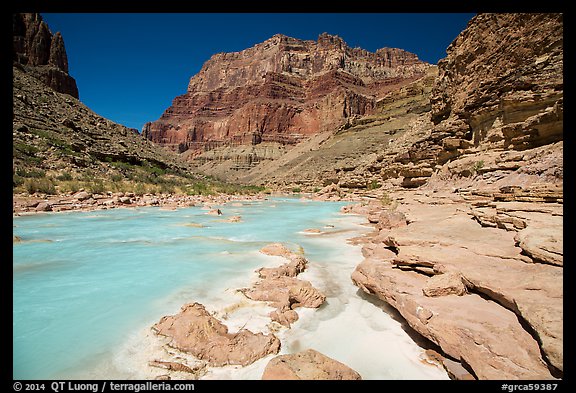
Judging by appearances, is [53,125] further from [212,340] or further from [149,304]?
[212,340]

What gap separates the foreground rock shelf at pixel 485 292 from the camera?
2.04 m

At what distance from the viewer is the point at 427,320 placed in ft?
9.03

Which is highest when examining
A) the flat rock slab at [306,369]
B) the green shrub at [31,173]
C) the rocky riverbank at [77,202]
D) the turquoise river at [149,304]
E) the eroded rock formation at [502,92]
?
the eroded rock formation at [502,92]

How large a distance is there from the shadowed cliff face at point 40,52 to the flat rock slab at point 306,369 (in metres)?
43.9

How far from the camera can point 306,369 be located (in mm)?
2105

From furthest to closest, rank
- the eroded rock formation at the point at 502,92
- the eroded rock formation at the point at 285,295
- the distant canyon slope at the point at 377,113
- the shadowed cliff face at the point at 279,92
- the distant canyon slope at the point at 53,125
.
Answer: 1. the shadowed cliff face at the point at 279,92
2. the distant canyon slope at the point at 53,125
3. the distant canyon slope at the point at 377,113
4. the eroded rock formation at the point at 502,92
5. the eroded rock formation at the point at 285,295

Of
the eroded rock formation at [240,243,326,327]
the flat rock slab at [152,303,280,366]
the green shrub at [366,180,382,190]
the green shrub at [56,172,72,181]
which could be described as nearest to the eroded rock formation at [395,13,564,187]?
the green shrub at [366,180,382,190]

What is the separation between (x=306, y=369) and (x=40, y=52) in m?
48.4

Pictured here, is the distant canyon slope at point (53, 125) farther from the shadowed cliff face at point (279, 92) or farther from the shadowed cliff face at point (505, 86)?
the shadowed cliff face at point (279, 92)

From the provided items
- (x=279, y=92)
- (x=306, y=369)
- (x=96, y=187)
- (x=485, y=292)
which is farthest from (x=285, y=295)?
(x=279, y=92)

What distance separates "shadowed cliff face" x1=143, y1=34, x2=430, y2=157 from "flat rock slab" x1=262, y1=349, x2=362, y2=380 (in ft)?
268

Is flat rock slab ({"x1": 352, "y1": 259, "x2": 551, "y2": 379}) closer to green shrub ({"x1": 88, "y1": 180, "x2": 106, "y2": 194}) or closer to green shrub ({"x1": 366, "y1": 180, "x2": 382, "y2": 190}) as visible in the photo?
green shrub ({"x1": 88, "y1": 180, "x2": 106, "y2": 194})

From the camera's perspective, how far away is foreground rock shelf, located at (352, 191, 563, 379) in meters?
2.04

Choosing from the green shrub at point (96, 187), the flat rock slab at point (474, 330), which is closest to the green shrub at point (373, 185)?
the green shrub at point (96, 187)
